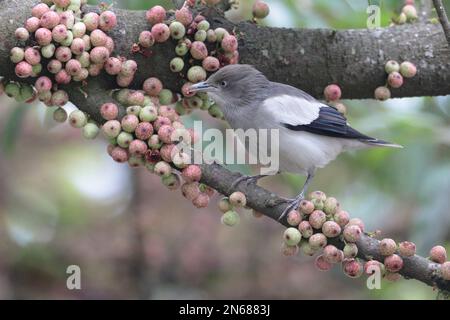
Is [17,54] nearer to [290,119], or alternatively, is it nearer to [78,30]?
[78,30]

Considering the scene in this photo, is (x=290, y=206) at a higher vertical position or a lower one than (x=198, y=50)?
lower

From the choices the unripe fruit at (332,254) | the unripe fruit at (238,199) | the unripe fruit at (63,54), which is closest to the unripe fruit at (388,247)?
the unripe fruit at (332,254)

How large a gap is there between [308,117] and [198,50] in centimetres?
81

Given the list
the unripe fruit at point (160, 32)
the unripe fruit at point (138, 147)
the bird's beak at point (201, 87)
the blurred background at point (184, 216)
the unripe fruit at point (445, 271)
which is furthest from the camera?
the blurred background at point (184, 216)

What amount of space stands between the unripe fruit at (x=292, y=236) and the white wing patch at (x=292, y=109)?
39.6 inches

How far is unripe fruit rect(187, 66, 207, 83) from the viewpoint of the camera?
11.6 feet

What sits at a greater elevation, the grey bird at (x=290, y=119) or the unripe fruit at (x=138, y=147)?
the grey bird at (x=290, y=119)

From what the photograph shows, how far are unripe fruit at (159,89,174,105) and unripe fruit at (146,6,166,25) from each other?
32cm

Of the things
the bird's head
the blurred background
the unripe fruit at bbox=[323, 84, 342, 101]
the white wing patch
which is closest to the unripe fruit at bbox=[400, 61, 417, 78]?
the unripe fruit at bbox=[323, 84, 342, 101]

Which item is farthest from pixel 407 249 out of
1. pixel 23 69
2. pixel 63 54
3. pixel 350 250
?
pixel 23 69

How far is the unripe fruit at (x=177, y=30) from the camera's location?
341 cm

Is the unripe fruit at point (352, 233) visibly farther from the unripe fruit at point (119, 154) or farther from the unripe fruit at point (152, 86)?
the unripe fruit at point (152, 86)

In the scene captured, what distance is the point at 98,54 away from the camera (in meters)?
3.25
